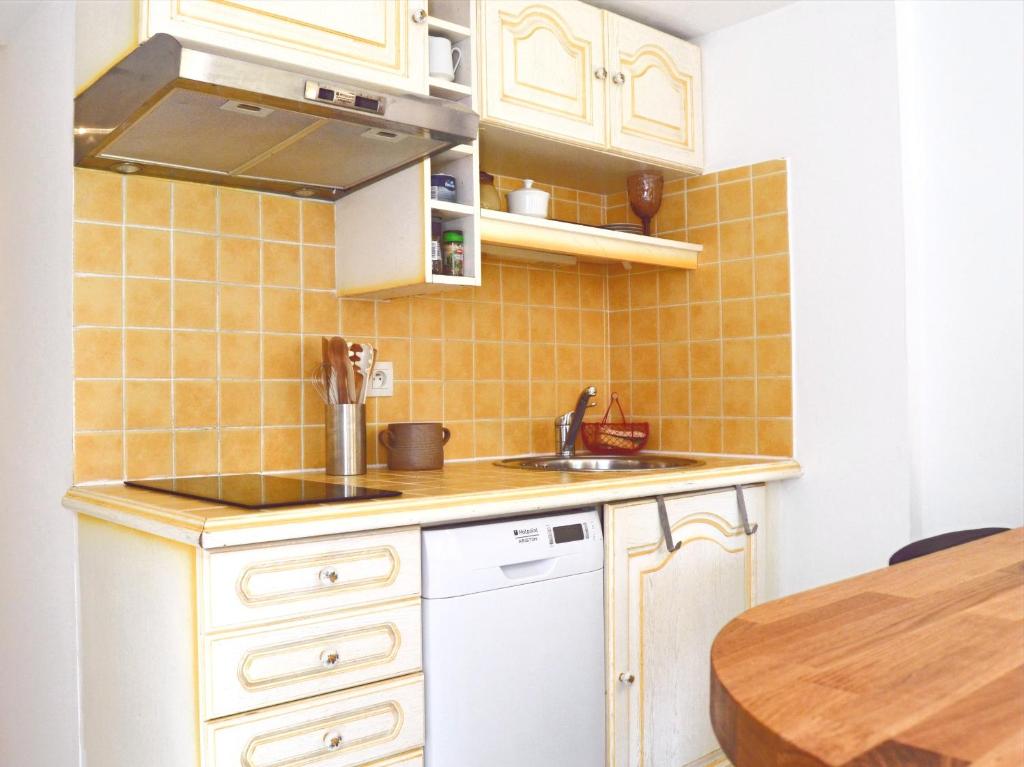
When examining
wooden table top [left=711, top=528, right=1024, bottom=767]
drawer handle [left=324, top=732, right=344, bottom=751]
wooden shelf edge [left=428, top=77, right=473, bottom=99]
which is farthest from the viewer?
wooden shelf edge [left=428, top=77, right=473, bottom=99]

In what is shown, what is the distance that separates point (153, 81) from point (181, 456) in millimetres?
891

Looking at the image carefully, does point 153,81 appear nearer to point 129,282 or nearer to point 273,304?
point 129,282

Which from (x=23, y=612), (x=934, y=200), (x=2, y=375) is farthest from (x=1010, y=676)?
(x=2, y=375)

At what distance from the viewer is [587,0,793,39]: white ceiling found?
8.44ft

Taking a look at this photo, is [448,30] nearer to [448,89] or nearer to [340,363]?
[448,89]

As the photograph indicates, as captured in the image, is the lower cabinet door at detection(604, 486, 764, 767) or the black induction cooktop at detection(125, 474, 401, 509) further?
the lower cabinet door at detection(604, 486, 764, 767)

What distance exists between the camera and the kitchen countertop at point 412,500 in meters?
1.47

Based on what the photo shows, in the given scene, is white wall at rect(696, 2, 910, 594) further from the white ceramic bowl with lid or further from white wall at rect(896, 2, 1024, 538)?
the white ceramic bowl with lid

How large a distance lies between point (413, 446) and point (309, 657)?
0.85 m

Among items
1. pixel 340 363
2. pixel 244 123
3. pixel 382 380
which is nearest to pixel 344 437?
pixel 340 363

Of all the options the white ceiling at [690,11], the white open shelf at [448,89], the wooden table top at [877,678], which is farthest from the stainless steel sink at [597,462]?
the wooden table top at [877,678]

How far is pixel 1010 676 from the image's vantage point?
72 cm

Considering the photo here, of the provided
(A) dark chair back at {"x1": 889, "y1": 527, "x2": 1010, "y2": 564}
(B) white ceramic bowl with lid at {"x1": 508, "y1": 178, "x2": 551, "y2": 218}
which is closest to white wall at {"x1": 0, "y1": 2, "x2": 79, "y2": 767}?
(B) white ceramic bowl with lid at {"x1": 508, "y1": 178, "x2": 551, "y2": 218}

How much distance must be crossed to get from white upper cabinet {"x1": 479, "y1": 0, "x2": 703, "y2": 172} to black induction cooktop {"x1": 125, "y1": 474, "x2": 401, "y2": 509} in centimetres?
102
